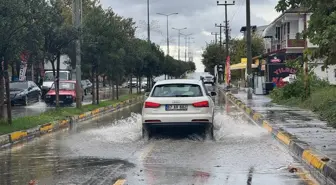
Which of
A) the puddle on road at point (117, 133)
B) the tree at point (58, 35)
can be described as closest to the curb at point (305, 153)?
the puddle on road at point (117, 133)

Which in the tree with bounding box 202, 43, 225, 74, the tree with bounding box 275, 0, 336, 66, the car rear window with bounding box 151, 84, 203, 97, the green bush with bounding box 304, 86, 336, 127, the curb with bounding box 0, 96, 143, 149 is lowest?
the curb with bounding box 0, 96, 143, 149

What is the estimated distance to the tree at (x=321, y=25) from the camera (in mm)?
8414

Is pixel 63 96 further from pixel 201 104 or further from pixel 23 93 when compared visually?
pixel 201 104

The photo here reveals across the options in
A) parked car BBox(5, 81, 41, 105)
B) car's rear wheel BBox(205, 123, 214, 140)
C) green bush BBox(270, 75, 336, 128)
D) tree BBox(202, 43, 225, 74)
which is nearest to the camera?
car's rear wheel BBox(205, 123, 214, 140)

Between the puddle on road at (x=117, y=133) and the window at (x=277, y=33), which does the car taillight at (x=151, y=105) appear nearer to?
the puddle on road at (x=117, y=133)

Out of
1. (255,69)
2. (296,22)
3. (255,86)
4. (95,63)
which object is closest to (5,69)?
(95,63)

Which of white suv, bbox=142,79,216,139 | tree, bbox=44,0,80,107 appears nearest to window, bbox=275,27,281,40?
tree, bbox=44,0,80,107

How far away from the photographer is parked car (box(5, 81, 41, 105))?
1236 inches

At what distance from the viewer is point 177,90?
14.3m

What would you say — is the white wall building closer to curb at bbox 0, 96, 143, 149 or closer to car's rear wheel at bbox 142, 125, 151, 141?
curb at bbox 0, 96, 143, 149

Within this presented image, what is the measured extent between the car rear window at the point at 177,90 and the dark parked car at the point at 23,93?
18540 mm

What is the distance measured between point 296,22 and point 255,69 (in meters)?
9.91

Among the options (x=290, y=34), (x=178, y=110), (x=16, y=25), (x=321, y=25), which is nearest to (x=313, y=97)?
(x=178, y=110)

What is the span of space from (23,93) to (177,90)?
63.8 ft
